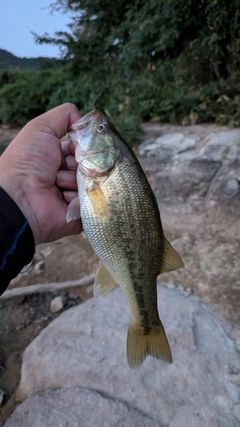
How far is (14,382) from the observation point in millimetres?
3188

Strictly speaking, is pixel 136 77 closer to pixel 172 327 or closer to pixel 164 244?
pixel 172 327

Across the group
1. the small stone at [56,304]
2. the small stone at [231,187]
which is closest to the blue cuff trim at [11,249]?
the small stone at [56,304]

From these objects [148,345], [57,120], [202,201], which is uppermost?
[57,120]

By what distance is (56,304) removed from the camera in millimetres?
4027

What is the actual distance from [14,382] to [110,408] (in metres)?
1.02

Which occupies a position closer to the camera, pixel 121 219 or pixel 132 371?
pixel 121 219

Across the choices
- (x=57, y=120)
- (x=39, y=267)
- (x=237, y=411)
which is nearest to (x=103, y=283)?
(x=57, y=120)

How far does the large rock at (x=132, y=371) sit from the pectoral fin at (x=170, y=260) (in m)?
1.15

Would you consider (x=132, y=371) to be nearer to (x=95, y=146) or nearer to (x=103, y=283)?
(x=103, y=283)

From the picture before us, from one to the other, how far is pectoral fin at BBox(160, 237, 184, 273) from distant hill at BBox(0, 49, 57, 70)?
911 cm

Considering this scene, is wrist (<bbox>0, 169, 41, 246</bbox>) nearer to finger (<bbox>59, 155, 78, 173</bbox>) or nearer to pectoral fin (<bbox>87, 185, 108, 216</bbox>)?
finger (<bbox>59, 155, 78, 173</bbox>)

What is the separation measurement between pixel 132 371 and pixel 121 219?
145 cm

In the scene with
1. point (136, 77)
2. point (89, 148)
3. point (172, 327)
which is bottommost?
point (172, 327)

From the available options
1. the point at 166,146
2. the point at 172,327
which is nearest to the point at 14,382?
the point at 172,327
